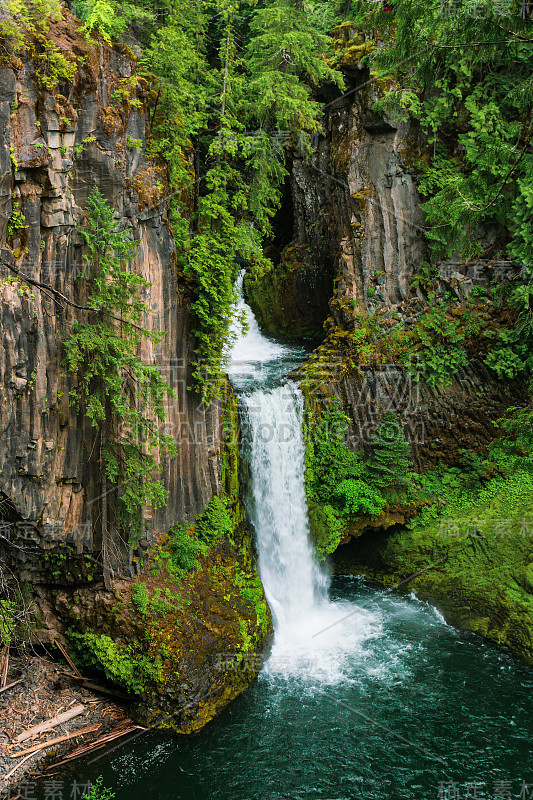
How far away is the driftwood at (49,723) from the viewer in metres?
7.19

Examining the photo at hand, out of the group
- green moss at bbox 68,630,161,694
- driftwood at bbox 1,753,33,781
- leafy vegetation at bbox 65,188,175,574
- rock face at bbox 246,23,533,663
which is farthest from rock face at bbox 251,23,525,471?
driftwood at bbox 1,753,33,781

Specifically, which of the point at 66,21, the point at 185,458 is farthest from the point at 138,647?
the point at 66,21

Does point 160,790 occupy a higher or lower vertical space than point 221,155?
lower

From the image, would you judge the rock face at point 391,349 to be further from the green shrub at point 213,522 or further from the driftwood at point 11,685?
the driftwood at point 11,685

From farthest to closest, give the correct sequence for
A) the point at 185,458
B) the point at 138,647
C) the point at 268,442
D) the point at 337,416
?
the point at 337,416 → the point at 268,442 → the point at 185,458 → the point at 138,647

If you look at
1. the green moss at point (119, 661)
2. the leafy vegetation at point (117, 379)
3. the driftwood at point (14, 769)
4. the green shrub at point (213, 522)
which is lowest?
the driftwood at point (14, 769)

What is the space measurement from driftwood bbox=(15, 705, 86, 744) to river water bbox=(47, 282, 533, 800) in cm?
74

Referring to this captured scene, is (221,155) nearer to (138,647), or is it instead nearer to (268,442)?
(268,442)

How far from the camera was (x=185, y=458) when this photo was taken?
30.8ft

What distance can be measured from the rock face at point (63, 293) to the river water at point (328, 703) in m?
0.69

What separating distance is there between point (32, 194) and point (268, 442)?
613 cm

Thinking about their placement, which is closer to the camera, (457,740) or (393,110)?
(457,740)

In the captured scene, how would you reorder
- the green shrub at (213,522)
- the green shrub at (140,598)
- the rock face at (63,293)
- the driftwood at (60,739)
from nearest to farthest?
the rock face at (63,293), the driftwood at (60,739), the green shrub at (140,598), the green shrub at (213,522)

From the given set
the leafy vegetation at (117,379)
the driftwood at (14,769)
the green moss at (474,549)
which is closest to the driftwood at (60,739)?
the driftwood at (14,769)
